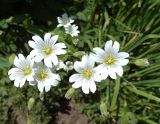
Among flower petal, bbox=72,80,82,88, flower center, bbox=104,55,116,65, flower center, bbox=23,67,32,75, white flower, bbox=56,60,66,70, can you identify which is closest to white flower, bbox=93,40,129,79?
flower center, bbox=104,55,116,65

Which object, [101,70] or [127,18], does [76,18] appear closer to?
[127,18]

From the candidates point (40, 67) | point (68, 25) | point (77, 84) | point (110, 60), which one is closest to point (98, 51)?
point (110, 60)

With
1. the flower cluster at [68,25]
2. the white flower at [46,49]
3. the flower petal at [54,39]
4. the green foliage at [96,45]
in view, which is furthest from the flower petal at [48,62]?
the flower cluster at [68,25]

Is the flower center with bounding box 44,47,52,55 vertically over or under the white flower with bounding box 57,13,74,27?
under

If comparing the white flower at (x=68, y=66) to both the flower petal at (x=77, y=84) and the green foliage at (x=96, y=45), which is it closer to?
the green foliage at (x=96, y=45)

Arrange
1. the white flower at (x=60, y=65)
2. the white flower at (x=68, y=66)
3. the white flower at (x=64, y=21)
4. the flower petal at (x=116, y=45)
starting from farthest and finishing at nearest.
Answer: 1. the white flower at (x=64, y=21)
2. the white flower at (x=68, y=66)
3. the white flower at (x=60, y=65)
4. the flower petal at (x=116, y=45)

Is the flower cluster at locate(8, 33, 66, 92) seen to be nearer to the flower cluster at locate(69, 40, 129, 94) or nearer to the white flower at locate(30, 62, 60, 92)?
the white flower at locate(30, 62, 60, 92)

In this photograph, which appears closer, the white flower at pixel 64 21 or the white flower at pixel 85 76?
the white flower at pixel 85 76

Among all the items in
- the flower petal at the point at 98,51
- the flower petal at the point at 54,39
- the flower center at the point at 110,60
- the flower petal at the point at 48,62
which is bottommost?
the flower petal at the point at 48,62
